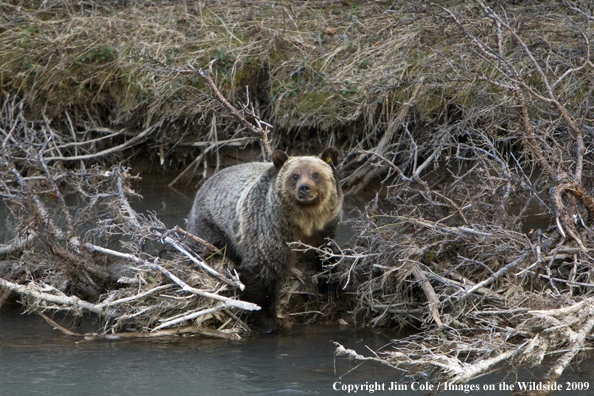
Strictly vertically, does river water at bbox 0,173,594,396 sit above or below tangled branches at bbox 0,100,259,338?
below

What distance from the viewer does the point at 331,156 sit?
19.4ft

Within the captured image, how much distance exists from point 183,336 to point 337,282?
1272 mm

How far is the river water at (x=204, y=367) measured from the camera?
465 centimetres

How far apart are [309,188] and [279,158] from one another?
17.8 inches

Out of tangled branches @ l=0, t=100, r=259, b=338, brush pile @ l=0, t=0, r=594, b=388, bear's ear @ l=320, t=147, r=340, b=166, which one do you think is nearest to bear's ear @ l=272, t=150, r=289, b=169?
bear's ear @ l=320, t=147, r=340, b=166

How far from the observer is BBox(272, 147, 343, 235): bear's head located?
568 centimetres

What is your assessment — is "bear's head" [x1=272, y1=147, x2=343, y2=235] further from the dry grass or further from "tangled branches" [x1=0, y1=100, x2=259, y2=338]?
the dry grass

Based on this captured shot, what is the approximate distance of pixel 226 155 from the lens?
9.49 metres

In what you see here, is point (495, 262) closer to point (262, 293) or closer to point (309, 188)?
point (309, 188)

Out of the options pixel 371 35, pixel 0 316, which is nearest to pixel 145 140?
pixel 371 35

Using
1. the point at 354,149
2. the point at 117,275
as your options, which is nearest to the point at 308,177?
the point at 117,275

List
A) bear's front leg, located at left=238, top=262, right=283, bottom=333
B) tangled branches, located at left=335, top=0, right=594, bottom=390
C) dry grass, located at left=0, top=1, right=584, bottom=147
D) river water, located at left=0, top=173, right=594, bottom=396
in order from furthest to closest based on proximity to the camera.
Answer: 1. dry grass, located at left=0, top=1, right=584, bottom=147
2. bear's front leg, located at left=238, top=262, right=283, bottom=333
3. river water, located at left=0, top=173, right=594, bottom=396
4. tangled branches, located at left=335, top=0, right=594, bottom=390

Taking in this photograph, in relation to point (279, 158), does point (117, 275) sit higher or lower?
lower

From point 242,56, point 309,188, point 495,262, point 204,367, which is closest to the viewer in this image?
point 204,367
